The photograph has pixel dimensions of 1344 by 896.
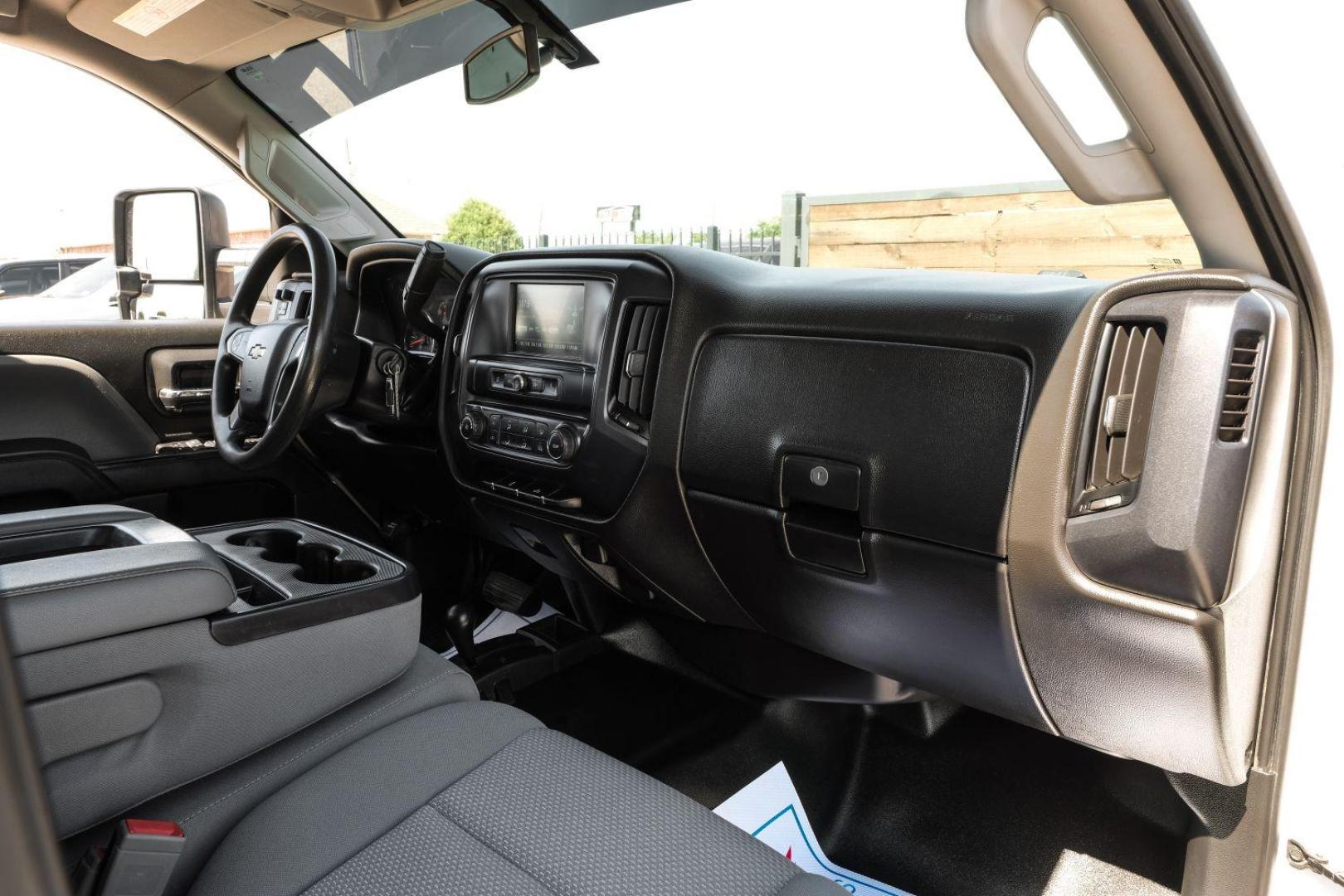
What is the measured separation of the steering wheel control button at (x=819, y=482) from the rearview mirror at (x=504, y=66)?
129 centimetres

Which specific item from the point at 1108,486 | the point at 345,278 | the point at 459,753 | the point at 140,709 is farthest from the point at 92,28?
the point at 1108,486

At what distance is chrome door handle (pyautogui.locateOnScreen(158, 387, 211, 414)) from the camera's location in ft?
8.26

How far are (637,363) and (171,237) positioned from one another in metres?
1.92

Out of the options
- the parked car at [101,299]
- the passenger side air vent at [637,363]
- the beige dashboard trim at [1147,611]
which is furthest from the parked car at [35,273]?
the beige dashboard trim at [1147,611]

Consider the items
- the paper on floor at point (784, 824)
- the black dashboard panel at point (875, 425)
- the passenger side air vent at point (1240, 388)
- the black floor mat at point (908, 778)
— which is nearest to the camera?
the passenger side air vent at point (1240, 388)

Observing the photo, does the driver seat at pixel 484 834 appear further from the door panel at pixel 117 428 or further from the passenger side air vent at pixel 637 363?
the door panel at pixel 117 428

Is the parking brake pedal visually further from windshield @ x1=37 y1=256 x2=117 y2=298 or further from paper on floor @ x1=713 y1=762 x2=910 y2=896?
windshield @ x1=37 y1=256 x2=117 y2=298

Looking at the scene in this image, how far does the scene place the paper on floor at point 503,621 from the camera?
99.7 inches

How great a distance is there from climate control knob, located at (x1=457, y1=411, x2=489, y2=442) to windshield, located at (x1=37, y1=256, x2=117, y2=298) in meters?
1.38

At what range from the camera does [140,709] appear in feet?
3.56

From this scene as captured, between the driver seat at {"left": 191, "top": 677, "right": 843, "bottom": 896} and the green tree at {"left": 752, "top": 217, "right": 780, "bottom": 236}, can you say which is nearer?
the driver seat at {"left": 191, "top": 677, "right": 843, "bottom": 896}

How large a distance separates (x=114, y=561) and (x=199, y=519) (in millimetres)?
1501

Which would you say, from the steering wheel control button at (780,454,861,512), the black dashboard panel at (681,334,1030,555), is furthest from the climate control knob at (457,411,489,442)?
the steering wheel control button at (780,454,861,512)

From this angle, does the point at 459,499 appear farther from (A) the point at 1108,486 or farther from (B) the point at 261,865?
(A) the point at 1108,486
